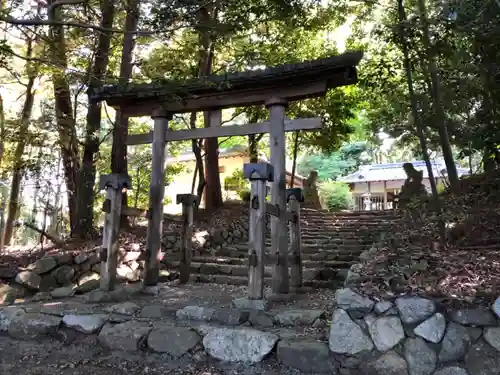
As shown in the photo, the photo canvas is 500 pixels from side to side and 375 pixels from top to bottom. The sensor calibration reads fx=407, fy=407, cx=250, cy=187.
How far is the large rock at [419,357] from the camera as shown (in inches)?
131

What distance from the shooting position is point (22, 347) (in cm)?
447

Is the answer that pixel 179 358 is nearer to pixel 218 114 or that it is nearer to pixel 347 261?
pixel 218 114

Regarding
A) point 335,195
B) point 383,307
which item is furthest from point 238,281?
point 335,195

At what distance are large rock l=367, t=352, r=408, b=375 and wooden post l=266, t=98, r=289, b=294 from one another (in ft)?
7.53

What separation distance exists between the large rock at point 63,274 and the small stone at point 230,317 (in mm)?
3253

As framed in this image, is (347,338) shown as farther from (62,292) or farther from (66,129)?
(66,129)

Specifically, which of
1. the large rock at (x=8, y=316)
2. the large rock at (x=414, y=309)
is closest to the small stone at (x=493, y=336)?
the large rock at (x=414, y=309)

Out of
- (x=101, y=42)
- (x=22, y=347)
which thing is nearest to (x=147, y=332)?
(x=22, y=347)

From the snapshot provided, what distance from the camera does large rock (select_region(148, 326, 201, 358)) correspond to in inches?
161

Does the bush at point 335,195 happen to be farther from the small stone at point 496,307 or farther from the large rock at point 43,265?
the small stone at point 496,307


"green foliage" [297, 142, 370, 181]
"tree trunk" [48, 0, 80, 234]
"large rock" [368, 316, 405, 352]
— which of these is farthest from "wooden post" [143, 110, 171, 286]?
"green foliage" [297, 142, 370, 181]

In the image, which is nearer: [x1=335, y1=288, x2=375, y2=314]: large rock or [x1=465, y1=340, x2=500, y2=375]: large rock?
[x1=465, y1=340, x2=500, y2=375]: large rock

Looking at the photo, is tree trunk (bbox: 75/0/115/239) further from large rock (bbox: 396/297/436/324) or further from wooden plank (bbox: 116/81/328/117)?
large rock (bbox: 396/297/436/324)

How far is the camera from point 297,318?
4336 millimetres
